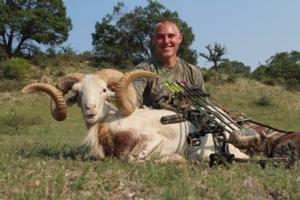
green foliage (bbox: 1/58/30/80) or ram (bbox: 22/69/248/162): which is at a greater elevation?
green foliage (bbox: 1/58/30/80)

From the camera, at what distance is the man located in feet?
31.4

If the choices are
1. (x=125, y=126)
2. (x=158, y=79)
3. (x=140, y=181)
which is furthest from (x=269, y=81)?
(x=140, y=181)

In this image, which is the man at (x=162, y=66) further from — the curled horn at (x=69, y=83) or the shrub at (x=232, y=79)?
the shrub at (x=232, y=79)

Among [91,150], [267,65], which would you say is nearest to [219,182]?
[91,150]

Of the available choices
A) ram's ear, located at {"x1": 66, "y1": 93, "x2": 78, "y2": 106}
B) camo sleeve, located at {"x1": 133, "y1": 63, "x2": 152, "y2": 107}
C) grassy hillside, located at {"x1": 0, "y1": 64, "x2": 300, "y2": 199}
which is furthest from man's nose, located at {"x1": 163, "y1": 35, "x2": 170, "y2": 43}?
grassy hillside, located at {"x1": 0, "y1": 64, "x2": 300, "y2": 199}

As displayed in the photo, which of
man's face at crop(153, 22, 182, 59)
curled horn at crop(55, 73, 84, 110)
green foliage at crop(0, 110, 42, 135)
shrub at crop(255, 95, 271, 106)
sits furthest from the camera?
shrub at crop(255, 95, 271, 106)

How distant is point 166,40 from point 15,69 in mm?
35399

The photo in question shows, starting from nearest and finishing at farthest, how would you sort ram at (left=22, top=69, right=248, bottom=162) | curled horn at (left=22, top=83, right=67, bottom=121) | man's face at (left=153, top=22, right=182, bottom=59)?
ram at (left=22, top=69, right=248, bottom=162)
curled horn at (left=22, top=83, right=67, bottom=121)
man's face at (left=153, top=22, right=182, bottom=59)

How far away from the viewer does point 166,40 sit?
9656 millimetres

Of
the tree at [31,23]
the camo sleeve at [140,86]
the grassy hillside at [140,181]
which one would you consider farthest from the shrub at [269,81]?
the grassy hillside at [140,181]

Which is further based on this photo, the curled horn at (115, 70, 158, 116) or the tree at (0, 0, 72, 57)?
the tree at (0, 0, 72, 57)

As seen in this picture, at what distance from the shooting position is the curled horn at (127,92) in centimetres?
862

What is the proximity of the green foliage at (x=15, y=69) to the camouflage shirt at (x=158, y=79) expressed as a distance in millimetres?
34586

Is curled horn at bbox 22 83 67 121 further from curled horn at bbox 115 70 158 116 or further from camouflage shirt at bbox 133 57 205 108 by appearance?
camouflage shirt at bbox 133 57 205 108
